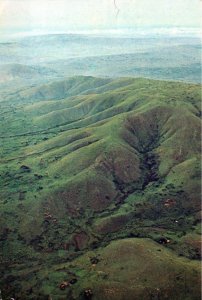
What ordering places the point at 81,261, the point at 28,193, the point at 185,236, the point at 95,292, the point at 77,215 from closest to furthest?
1. the point at 95,292
2. the point at 81,261
3. the point at 185,236
4. the point at 77,215
5. the point at 28,193

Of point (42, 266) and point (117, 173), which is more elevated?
point (117, 173)

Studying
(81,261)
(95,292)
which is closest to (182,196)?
(81,261)

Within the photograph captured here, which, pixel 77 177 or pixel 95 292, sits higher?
pixel 77 177

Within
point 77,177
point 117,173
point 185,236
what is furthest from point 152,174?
point 185,236

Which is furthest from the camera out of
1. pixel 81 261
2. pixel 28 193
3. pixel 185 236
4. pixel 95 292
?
pixel 28 193

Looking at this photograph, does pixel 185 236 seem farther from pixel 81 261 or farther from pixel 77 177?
pixel 77 177

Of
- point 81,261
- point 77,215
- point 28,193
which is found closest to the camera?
point 81,261

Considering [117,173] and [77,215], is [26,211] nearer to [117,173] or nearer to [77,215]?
[77,215]

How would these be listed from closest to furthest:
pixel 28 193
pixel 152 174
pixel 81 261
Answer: pixel 81 261 < pixel 28 193 < pixel 152 174

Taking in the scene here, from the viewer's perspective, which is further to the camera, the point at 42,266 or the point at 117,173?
the point at 117,173
